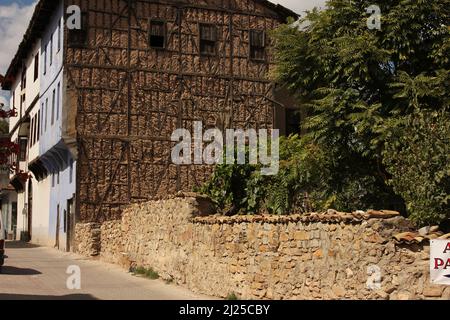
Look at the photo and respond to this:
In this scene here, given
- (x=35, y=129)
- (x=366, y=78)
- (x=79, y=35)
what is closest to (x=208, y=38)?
(x=79, y=35)

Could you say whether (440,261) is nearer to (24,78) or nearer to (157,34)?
(157,34)

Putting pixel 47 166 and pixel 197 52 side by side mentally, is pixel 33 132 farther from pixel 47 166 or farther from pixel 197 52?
pixel 197 52

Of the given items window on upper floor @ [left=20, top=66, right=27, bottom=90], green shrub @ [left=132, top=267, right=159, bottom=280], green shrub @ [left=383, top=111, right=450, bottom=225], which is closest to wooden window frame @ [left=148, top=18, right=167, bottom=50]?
green shrub @ [left=132, top=267, right=159, bottom=280]

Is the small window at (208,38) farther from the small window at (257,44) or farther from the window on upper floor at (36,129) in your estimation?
the window on upper floor at (36,129)

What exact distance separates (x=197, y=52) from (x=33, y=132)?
36.3 feet

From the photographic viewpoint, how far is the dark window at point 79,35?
25609mm

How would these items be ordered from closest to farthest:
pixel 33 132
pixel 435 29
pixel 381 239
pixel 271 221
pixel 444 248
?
pixel 444 248 < pixel 381 239 < pixel 271 221 < pixel 435 29 < pixel 33 132

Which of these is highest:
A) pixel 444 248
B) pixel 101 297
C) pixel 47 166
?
pixel 47 166

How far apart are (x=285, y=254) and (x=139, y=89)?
16.5 metres

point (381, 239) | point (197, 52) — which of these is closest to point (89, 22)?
point (197, 52)

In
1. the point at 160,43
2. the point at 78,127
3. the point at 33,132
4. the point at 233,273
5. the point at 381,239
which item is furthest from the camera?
the point at 33,132

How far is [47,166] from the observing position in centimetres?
3084

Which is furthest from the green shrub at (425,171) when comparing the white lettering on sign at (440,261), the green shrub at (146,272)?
the green shrub at (146,272)

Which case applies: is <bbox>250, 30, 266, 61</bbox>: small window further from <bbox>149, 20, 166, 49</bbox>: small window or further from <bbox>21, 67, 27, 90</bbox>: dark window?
<bbox>21, 67, 27, 90</bbox>: dark window
